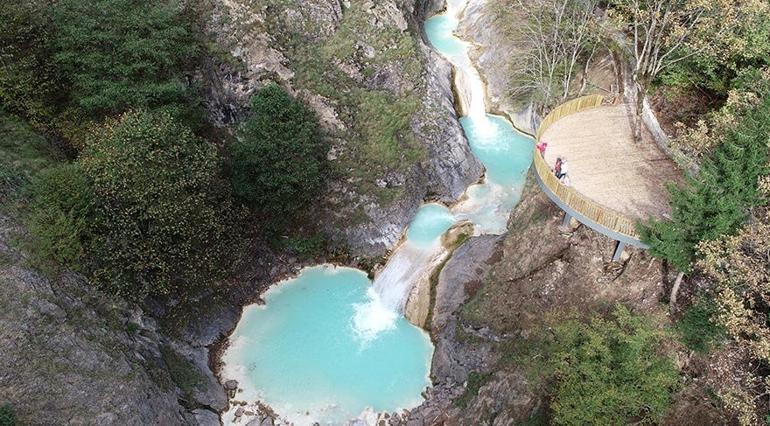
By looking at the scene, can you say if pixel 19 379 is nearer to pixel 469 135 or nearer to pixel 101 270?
pixel 101 270

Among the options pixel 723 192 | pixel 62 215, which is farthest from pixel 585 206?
pixel 62 215

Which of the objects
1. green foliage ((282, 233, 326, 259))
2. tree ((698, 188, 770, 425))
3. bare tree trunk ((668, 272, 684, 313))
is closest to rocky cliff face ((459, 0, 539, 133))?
green foliage ((282, 233, 326, 259))

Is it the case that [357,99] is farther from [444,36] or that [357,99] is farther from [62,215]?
[62,215]

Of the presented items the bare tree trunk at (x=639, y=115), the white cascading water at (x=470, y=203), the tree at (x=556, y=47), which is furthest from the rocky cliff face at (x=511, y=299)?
the tree at (x=556, y=47)

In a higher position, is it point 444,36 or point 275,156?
point 275,156

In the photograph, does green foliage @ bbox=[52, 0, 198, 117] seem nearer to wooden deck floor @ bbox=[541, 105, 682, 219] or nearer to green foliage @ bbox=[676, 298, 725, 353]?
wooden deck floor @ bbox=[541, 105, 682, 219]

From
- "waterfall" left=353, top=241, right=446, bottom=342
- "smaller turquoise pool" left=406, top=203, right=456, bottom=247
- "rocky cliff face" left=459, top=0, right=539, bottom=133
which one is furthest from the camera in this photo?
"rocky cliff face" left=459, top=0, right=539, bottom=133
